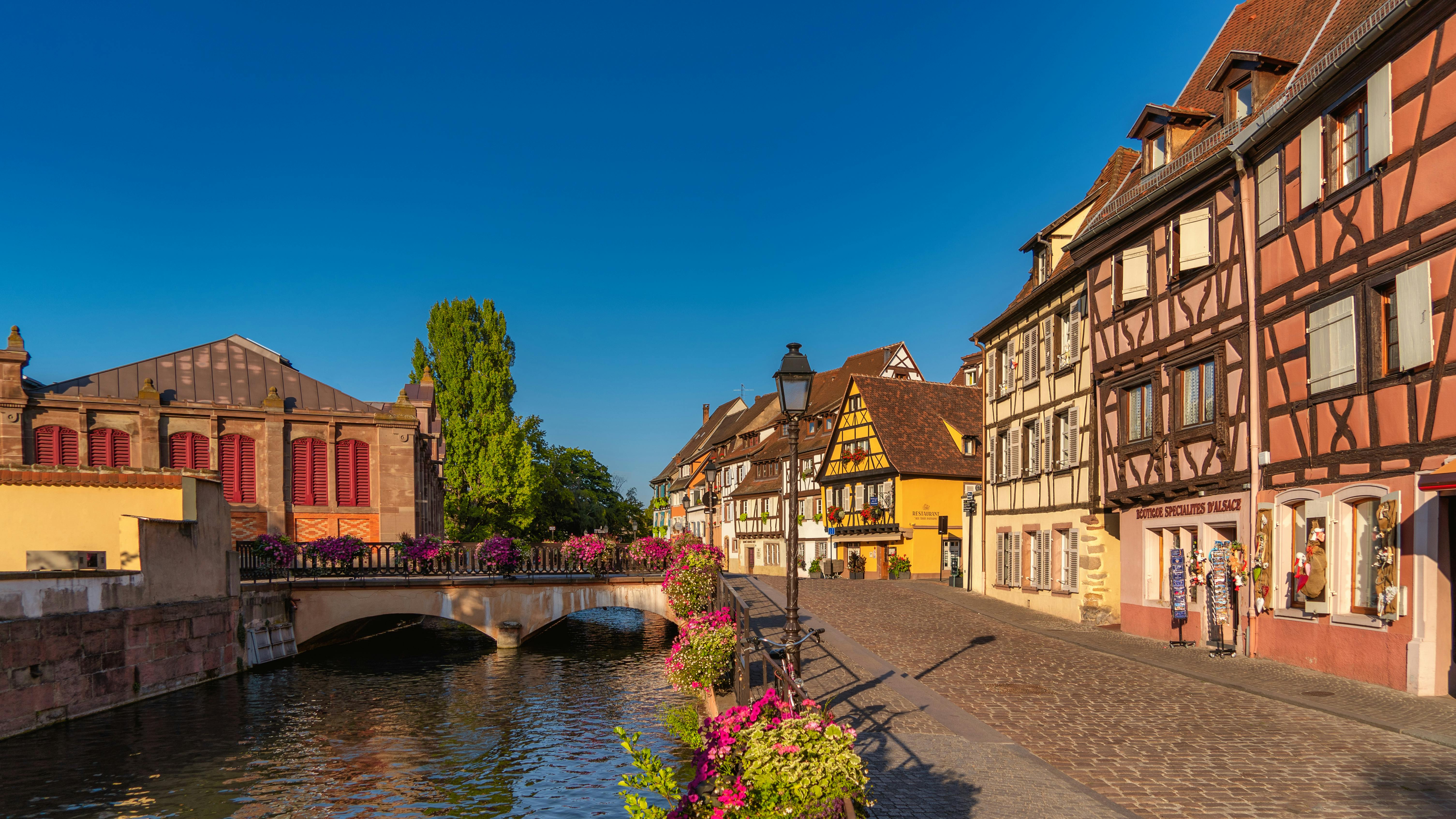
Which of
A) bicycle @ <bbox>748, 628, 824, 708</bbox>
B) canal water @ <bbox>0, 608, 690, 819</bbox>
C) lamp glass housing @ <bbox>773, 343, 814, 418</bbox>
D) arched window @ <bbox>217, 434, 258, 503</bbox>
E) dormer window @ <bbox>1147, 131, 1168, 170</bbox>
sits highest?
dormer window @ <bbox>1147, 131, 1168, 170</bbox>

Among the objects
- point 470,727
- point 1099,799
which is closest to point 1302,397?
point 1099,799

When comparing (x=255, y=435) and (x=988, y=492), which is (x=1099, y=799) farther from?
(x=255, y=435)

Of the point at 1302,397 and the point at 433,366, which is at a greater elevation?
the point at 433,366

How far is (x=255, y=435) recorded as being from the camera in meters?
32.3

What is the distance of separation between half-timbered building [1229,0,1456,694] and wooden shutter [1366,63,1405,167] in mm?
20

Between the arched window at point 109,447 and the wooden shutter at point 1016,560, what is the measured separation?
28.2 meters

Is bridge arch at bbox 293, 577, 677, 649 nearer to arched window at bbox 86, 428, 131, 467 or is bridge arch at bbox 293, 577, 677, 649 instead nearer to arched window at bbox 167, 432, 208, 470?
arched window at bbox 167, 432, 208, 470

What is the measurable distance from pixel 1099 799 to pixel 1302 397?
998cm

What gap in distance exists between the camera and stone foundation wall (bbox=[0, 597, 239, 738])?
48.3 ft

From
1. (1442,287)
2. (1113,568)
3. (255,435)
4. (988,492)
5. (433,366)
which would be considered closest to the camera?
(1442,287)

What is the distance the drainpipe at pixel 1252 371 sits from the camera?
621 inches

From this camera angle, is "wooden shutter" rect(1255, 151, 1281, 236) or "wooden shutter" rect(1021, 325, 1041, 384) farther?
"wooden shutter" rect(1021, 325, 1041, 384)

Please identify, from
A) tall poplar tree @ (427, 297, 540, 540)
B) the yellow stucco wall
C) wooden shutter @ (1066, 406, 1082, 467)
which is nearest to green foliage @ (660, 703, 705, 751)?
the yellow stucco wall

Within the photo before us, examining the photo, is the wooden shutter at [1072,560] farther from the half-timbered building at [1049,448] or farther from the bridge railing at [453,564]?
the bridge railing at [453,564]
